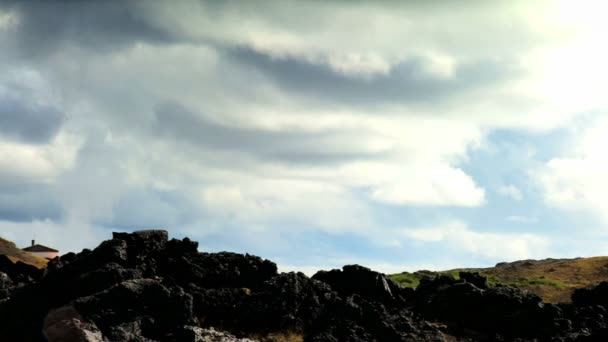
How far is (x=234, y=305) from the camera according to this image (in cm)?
3934

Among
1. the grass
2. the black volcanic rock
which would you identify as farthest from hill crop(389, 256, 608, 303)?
the grass

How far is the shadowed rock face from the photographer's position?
107 ft

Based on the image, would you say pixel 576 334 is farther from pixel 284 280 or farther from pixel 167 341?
pixel 167 341

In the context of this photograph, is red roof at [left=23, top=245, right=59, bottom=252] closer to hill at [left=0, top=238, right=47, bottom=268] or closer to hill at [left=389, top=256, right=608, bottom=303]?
hill at [left=0, top=238, right=47, bottom=268]

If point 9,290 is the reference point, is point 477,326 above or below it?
below

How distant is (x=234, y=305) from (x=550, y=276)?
62755mm

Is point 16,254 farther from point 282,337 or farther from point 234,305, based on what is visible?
point 282,337

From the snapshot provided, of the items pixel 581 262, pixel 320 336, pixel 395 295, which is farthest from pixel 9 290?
pixel 581 262

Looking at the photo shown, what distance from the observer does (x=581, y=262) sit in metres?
99.2

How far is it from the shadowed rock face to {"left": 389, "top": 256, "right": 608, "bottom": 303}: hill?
30.9m

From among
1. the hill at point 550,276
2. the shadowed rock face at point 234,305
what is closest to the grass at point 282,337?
the shadowed rock face at point 234,305

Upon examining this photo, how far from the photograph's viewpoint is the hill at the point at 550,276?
80287 mm

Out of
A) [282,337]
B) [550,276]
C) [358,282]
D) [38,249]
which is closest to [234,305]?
[282,337]

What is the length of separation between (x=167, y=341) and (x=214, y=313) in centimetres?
653
